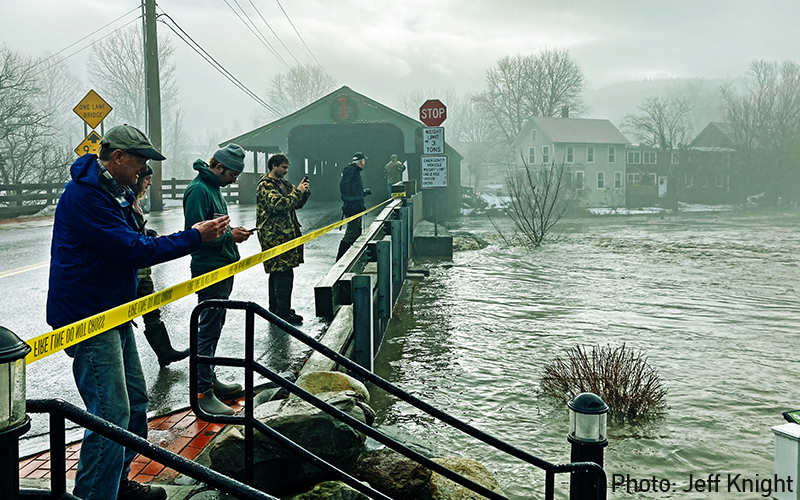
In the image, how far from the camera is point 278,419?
4.04 metres

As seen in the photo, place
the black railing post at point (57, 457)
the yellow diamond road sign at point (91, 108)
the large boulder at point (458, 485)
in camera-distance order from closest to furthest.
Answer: the black railing post at point (57, 457) < the large boulder at point (458, 485) < the yellow diamond road sign at point (91, 108)

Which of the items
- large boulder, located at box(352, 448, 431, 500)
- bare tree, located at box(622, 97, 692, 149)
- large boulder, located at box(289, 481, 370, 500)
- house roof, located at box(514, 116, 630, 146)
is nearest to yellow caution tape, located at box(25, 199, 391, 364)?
large boulder, located at box(289, 481, 370, 500)

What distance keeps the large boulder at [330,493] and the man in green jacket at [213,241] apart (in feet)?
4.72

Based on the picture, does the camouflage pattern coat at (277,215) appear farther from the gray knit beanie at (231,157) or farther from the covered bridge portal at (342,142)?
the covered bridge portal at (342,142)

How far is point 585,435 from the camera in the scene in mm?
3314

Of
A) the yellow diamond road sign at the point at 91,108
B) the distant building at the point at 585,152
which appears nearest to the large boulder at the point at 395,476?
the yellow diamond road sign at the point at 91,108

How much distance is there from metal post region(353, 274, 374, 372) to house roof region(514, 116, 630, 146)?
60.2 m

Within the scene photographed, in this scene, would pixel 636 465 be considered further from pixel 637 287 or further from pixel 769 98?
pixel 769 98

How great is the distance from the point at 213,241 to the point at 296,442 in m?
1.69

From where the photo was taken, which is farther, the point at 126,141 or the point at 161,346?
the point at 161,346

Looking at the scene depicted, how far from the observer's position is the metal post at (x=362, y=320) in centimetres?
610

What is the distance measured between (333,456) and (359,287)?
7.43 feet

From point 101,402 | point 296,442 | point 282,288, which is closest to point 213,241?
point 296,442

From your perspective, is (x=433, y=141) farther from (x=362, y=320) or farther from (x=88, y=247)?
(x=88, y=247)
